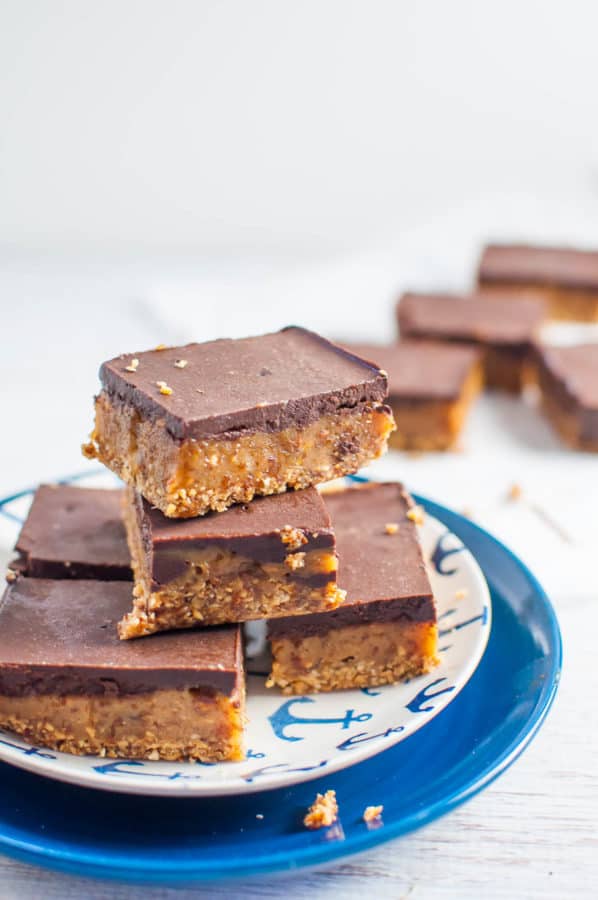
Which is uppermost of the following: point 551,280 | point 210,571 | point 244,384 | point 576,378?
point 244,384

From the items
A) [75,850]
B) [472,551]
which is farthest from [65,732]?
[472,551]

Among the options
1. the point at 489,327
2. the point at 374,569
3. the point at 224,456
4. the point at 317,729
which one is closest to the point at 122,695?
the point at 317,729

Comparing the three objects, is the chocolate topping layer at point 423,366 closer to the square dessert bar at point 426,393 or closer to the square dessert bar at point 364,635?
the square dessert bar at point 426,393

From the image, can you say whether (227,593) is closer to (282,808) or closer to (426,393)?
(282,808)

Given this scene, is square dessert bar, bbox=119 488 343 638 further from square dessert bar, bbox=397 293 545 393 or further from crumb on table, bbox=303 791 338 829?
square dessert bar, bbox=397 293 545 393

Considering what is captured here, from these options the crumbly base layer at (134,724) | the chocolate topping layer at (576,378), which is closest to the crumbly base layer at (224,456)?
the crumbly base layer at (134,724)

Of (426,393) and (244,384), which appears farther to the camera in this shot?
(426,393)

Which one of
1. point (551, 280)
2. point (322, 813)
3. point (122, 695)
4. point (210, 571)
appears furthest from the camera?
point (551, 280)

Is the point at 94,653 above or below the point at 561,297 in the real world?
above
